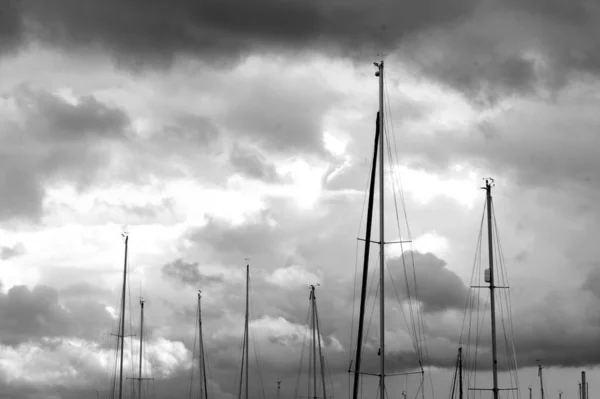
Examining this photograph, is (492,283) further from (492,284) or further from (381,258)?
(381,258)

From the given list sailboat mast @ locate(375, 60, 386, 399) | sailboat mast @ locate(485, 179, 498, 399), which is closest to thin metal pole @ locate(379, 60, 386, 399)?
sailboat mast @ locate(375, 60, 386, 399)

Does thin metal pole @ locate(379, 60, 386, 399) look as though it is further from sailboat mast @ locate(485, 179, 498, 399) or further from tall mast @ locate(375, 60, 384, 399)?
sailboat mast @ locate(485, 179, 498, 399)

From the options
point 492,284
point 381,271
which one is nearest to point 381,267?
point 381,271

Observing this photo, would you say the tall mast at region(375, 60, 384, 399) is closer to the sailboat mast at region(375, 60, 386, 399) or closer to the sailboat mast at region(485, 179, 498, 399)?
the sailboat mast at region(375, 60, 386, 399)

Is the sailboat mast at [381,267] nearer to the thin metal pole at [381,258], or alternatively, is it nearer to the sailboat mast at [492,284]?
the thin metal pole at [381,258]

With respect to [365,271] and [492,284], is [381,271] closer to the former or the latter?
[365,271]

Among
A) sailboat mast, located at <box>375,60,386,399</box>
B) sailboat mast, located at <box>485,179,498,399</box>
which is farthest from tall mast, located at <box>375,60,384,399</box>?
sailboat mast, located at <box>485,179,498,399</box>

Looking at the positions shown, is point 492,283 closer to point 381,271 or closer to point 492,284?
point 492,284

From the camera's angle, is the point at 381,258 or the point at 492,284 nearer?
the point at 381,258

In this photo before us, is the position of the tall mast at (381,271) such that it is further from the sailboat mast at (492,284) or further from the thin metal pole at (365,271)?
the sailboat mast at (492,284)

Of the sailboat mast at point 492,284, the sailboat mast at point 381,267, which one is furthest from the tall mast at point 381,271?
the sailboat mast at point 492,284

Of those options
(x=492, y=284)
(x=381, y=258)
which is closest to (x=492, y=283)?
(x=492, y=284)

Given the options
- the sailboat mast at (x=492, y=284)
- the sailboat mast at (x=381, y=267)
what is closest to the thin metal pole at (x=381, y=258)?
the sailboat mast at (x=381, y=267)

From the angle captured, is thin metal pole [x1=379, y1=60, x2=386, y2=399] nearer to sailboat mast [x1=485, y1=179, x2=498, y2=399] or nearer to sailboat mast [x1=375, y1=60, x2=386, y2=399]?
sailboat mast [x1=375, y1=60, x2=386, y2=399]
